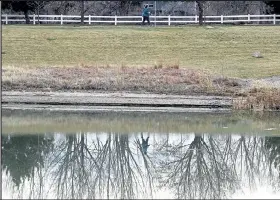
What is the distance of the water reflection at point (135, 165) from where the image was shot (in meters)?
14.0

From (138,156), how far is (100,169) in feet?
6.53

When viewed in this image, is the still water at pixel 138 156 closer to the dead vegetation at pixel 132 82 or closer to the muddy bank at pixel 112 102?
the muddy bank at pixel 112 102

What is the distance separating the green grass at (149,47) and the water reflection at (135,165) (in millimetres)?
13679

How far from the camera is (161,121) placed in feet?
79.7

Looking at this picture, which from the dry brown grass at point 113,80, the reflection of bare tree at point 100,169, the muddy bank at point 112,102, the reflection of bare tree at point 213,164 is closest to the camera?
the reflection of bare tree at point 100,169

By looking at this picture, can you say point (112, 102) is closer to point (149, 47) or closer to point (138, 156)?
point (138, 156)

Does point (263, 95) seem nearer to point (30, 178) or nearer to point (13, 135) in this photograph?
point (13, 135)

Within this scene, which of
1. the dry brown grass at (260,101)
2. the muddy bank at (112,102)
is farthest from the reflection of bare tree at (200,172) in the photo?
the muddy bank at (112,102)

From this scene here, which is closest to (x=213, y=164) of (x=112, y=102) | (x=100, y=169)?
(x=100, y=169)

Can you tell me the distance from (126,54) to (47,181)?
25.6 meters

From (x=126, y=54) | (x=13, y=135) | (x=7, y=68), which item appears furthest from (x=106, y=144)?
(x=126, y=54)

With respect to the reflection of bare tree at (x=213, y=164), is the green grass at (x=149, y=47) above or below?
above

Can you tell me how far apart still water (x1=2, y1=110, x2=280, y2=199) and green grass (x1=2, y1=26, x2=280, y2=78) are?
34.2ft

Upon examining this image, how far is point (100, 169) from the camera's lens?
15812 millimetres
